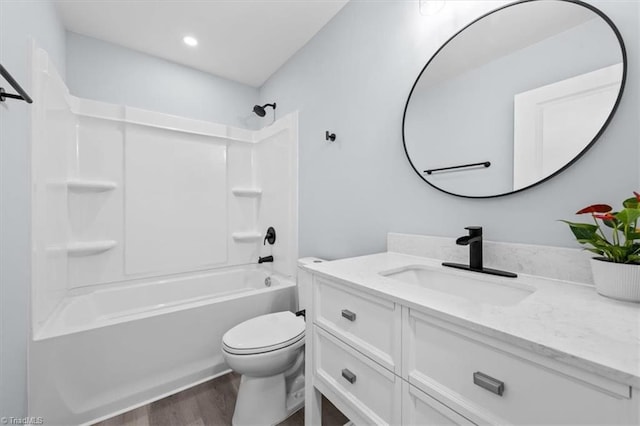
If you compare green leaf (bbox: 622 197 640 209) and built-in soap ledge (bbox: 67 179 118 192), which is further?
built-in soap ledge (bbox: 67 179 118 192)

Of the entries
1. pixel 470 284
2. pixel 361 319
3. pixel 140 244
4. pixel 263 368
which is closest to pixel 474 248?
pixel 470 284

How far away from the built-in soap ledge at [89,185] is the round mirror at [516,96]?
2342 millimetres

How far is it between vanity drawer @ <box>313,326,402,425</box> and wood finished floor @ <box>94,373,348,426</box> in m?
0.57

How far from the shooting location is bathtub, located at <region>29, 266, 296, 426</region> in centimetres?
133

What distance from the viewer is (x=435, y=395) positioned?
0.68 m

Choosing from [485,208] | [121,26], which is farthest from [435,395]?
[121,26]

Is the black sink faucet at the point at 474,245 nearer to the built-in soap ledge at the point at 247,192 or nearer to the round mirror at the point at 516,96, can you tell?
the round mirror at the point at 516,96

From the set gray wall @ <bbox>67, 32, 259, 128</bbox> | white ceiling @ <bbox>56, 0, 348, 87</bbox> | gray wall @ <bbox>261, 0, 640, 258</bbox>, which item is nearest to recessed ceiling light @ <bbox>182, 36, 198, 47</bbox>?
white ceiling @ <bbox>56, 0, 348, 87</bbox>

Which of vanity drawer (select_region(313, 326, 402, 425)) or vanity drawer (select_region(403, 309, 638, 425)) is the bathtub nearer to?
vanity drawer (select_region(313, 326, 402, 425))

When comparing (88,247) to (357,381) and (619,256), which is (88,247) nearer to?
(357,381)

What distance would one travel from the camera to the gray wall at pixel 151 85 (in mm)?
2152

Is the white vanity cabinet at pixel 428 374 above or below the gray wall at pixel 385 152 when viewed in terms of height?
below

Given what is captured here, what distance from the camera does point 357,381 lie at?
0.92 metres

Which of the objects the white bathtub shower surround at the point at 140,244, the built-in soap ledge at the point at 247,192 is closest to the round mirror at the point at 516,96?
the white bathtub shower surround at the point at 140,244
